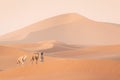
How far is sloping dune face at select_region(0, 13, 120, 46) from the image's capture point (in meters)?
37.5

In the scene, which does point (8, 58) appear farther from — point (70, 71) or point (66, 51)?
point (70, 71)

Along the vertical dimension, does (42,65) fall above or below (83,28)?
below

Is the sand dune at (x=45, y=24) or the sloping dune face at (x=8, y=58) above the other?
the sand dune at (x=45, y=24)

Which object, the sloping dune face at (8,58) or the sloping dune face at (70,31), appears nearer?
the sloping dune face at (8,58)

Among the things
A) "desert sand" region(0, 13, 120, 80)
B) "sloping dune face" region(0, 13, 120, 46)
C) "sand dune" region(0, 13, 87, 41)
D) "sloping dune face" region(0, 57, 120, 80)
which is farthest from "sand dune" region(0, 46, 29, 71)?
"sand dune" region(0, 13, 87, 41)

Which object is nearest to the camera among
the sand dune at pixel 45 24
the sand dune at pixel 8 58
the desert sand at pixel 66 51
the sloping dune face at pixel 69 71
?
the sloping dune face at pixel 69 71

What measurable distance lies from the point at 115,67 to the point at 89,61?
3.55 ft

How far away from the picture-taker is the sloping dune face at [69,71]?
32.5 ft

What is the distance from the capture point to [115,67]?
10.7m

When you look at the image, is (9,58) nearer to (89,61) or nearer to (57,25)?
(89,61)

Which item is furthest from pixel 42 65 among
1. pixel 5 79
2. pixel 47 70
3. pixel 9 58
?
pixel 9 58

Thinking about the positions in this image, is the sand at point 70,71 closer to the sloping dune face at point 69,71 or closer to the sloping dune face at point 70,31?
the sloping dune face at point 69,71

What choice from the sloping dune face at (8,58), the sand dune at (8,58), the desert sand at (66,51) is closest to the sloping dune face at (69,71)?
the desert sand at (66,51)

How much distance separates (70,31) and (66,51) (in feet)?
64.8
